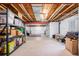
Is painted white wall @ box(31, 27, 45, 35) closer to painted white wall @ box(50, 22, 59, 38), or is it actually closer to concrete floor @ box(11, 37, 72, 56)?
painted white wall @ box(50, 22, 59, 38)

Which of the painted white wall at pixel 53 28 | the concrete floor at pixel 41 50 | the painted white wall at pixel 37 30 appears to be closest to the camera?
the concrete floor at pixel 41 50

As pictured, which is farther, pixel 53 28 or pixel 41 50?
pixel 53 28

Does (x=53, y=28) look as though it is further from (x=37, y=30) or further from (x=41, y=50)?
(x=37, y=30)

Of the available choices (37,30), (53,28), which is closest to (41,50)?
(53,28)

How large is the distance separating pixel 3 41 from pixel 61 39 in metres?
5.96

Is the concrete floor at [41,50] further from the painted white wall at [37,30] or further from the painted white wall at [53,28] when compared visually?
the painted white wall at [37,30]

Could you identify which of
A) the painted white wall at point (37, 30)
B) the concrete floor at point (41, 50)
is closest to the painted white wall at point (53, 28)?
the concrete floor at point (41, 50)

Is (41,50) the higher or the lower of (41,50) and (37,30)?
the lower

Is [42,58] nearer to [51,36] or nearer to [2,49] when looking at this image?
[2,49]

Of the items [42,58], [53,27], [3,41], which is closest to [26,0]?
[42,58]

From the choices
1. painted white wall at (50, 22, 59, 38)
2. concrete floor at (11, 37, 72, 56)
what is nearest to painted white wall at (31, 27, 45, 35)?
painted white wall at (50, 22, 59, 38)

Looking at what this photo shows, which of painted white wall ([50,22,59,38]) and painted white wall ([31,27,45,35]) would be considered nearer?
painted white wall ([50,22,59,38])

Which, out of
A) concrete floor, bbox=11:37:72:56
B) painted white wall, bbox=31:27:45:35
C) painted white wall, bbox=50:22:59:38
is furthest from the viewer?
painted white wall, bbox=31:27:45:35

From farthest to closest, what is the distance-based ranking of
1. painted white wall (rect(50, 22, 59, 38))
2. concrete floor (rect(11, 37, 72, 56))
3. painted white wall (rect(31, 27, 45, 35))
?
painted white wall (rect(31, 27, 45, 35))
painted white wall (rect(50, 22, 59, 38))
concrete floor (rect(11, 37, 72, 56))
